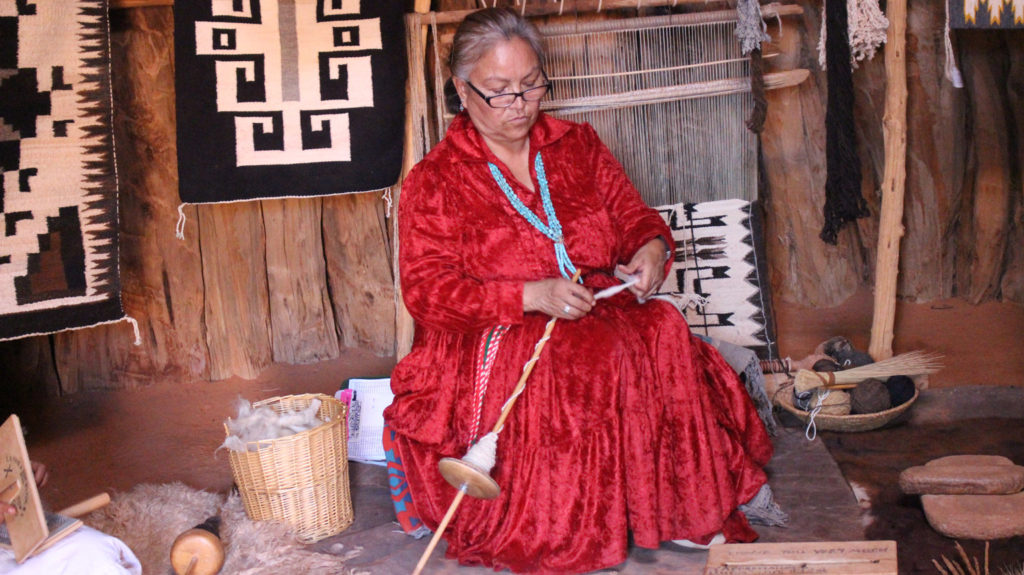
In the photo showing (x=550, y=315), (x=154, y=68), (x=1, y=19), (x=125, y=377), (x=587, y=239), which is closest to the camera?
(x=550, y=315)

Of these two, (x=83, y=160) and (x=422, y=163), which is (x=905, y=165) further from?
(x=83, y=160)

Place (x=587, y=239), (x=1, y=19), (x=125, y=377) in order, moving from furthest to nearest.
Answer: (x=125, y=377), (x=1, y=19), (x=587, y=239)

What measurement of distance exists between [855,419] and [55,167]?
2983 millimetres

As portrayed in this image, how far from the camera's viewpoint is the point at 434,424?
2875 millimetres

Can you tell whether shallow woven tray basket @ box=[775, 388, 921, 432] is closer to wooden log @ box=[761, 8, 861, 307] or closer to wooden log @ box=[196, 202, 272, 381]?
wooden log @ box=[761, 8, 861, 307]

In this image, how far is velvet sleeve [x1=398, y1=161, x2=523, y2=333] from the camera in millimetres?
2756

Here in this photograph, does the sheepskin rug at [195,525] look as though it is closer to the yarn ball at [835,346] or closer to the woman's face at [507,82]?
the woman's face at [507,82]

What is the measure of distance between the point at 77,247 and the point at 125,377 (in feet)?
3.22

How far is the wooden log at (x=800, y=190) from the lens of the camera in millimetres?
4035

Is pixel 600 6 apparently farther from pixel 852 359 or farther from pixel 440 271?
pixel 852 359

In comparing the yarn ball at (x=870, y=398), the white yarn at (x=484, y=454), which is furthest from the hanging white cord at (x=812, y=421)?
the white yarn at (x=484, y=454)

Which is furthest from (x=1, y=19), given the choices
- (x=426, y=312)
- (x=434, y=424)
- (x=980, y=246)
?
(x=980, y=246)

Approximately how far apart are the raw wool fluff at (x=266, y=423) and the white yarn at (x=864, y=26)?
2374 millimetres

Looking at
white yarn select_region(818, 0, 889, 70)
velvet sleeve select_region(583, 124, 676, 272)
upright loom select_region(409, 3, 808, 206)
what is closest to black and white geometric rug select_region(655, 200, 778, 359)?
upright loom select_region(409, 3, 808, 206)
